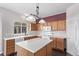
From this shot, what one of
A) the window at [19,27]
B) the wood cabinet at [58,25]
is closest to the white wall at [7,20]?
Result: the window at [19,27]

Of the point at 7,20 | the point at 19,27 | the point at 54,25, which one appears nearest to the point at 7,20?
the point at 7,20

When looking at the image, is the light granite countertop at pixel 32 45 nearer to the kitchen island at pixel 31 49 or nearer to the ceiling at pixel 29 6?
the kitchen island at pixel 31 49

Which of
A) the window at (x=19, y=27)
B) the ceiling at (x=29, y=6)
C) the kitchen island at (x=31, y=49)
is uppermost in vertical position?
the ceiling at (x=29, y=6)

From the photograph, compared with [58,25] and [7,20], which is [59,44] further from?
[7,20]

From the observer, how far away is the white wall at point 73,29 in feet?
10.3

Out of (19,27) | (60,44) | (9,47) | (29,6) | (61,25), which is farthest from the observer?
(61,25)

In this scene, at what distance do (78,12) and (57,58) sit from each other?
2494 millimetres

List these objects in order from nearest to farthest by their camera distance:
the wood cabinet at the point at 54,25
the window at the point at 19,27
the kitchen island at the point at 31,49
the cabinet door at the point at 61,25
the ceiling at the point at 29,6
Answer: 1. the kitchen island at the point at 31,49
2. the ceiling at the point at 29,6
3. the window at the point at 19,27
4. the cabinet door at the point at 61,25
5. the wood cabinet at the point at 54,25

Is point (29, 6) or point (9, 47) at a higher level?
point (29, 6)

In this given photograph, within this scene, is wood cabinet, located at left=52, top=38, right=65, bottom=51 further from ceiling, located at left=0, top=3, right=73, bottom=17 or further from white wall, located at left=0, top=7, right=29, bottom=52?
white wall, located at left=0, top=7, right=29, bottom=52

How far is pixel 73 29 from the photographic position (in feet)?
11.2

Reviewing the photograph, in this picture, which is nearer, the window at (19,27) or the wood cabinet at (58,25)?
the window at (19,27)

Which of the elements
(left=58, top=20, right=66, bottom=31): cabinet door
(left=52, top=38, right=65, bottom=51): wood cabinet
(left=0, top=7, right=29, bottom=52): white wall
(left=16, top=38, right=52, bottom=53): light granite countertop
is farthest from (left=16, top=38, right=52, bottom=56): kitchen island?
(left=58, top=20, right=66, bottom=31): cabinet door

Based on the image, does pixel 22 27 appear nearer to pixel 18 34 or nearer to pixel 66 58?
pixel 18 34
